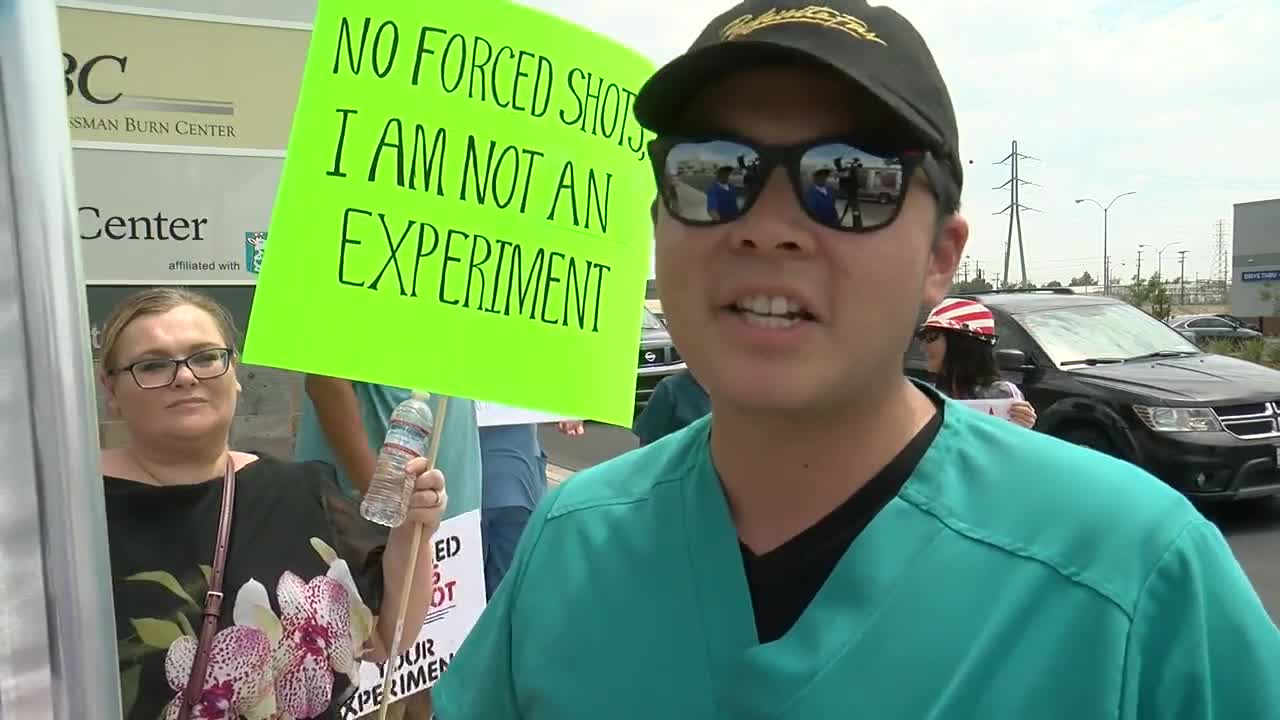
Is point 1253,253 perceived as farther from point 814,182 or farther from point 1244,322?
point 814,182

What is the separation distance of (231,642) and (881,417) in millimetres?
1475

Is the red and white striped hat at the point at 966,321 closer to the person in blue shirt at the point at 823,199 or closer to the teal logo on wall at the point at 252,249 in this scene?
the teal logo on wall at the point at 252,249

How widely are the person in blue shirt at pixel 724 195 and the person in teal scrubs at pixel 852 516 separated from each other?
1 centimetres

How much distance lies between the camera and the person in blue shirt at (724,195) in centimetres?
105

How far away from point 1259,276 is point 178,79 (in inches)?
1607

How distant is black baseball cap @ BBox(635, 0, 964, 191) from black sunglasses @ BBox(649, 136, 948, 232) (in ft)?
0.14

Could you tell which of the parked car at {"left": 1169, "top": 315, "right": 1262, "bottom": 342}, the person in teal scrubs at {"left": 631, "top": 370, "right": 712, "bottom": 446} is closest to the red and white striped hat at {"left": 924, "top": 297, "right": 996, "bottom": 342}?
the person in teal scrubs at {"left": 631, "top": 370, "right": 712, "bottom": 446}

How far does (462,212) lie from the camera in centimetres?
217

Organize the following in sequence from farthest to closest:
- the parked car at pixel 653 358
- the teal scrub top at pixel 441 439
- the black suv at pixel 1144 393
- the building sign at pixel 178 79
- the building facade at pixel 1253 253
Answer: 1. the building facade at pixel 1253 253
2. the parked car at pixel 653 358
3. the black suv at pixel 1144 393
4. the building sign at pixel 178 79
5. the teal scrub top at pixel 441 439

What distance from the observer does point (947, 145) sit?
Answer: 1.04 meters

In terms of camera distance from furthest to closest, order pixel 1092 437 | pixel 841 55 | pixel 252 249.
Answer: pixel 1092 437, pixel 252 249, pixel 841 55

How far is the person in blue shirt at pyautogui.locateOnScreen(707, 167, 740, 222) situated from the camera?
1.05 meters

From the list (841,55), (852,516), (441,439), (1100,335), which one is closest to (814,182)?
(841,55)

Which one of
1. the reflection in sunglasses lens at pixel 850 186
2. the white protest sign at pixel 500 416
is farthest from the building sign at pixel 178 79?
the reflection in sunglasses lens at pixel 850 186
